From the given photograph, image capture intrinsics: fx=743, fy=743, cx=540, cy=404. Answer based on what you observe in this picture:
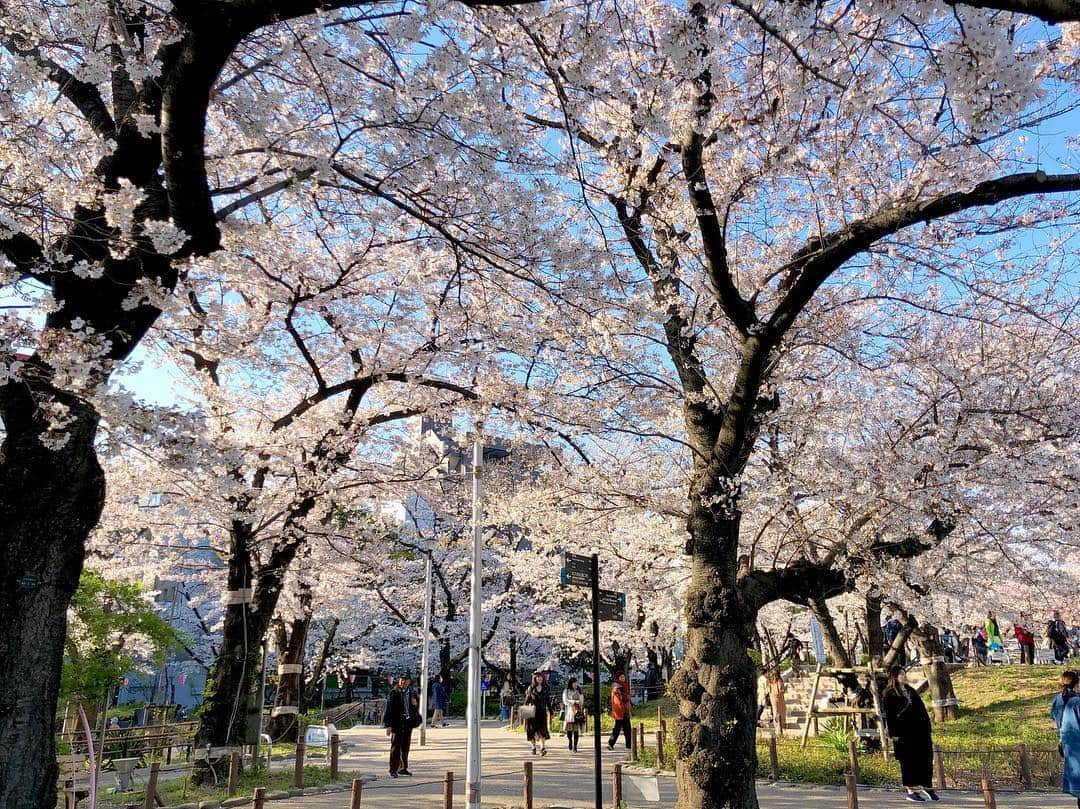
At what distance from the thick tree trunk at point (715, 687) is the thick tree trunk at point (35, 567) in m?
5.15

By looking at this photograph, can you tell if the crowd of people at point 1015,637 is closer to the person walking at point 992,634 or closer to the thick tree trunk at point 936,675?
the person walking at point 992,634

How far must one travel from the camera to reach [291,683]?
1648cm

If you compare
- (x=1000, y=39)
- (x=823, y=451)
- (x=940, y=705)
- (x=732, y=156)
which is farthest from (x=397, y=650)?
(x=1000, y=39)

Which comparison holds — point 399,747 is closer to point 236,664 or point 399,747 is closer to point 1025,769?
point 236,664

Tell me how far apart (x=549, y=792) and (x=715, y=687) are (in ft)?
14.9

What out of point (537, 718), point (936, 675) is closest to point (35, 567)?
point (537, 718)

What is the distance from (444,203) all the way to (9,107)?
3.22 m

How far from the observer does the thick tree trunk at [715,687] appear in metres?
6.87

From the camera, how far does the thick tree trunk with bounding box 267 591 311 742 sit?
1633 cm

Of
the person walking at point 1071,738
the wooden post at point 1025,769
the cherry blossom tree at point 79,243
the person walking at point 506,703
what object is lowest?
the person walking at point 506,703

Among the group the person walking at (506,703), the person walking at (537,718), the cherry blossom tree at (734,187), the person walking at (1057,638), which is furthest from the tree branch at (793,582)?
the person walking at (506,703)

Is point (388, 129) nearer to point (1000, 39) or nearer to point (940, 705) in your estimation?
point (1000, 39)

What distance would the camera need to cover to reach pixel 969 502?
984cm

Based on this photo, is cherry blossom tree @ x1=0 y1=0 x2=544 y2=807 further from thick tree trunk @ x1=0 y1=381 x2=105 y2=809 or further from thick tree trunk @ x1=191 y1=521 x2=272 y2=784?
thick tree trunk @ x1=191 y1=521 x2=272 y2=784
